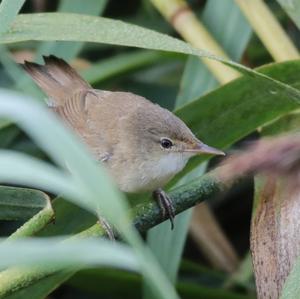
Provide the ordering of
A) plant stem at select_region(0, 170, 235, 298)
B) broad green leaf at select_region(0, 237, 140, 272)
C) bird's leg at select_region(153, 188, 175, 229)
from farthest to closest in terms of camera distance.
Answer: bird's leg at select_region(153, 188, 175, 229)
plant stem at select_region(0, 170, 235, 298)
broad green leaf at select_region(0, 237, 140, 272)

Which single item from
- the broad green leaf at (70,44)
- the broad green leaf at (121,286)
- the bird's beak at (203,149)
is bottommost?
the broad green leaf at (121,286)

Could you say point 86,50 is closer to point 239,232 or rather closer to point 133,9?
point 133,9

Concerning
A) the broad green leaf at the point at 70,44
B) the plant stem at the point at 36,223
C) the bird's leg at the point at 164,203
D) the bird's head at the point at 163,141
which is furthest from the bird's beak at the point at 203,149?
the broad green leaf at the point at 70,44

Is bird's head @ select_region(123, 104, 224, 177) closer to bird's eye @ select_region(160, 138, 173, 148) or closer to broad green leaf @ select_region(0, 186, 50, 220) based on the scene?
bird's eye @ select_region(160, 138, 173, 148)

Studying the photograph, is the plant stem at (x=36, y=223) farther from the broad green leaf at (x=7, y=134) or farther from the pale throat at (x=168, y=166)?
the broad green leaf at (x=7, y=134)

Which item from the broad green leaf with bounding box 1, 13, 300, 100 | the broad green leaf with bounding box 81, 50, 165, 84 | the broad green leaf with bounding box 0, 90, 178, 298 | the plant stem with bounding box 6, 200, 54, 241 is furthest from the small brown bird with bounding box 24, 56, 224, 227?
the broad green leaf with bounding box 0, 90, 178, 298

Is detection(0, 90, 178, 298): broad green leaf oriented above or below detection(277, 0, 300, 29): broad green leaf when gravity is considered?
above

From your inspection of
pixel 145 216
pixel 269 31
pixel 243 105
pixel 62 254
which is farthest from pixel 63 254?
pixel 269 31
